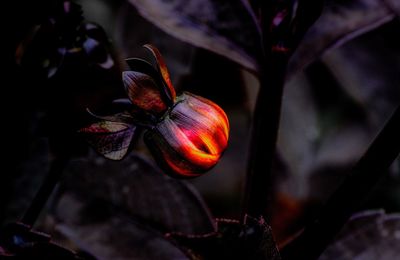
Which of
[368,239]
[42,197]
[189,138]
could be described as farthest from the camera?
[368,239]

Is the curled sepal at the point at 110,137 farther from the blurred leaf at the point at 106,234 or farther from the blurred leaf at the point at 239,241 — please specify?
the blurred leaf at the point at 106,234

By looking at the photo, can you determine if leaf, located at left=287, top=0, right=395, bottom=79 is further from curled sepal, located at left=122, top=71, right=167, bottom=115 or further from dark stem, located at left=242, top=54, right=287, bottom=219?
curled sepal, located at left=122, top=71, right=167, bottom=115

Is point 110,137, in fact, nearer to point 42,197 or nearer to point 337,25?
point 42,197

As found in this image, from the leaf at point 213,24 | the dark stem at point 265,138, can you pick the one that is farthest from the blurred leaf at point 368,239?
the leaf at point 213,24

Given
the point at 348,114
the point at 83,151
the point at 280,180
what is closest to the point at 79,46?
the point at 83,151

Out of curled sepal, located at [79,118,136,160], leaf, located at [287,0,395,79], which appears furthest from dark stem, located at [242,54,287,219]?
curled sepal, located at [79,118,136,160]

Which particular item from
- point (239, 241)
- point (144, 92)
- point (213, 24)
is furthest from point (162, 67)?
point (213, 24)
